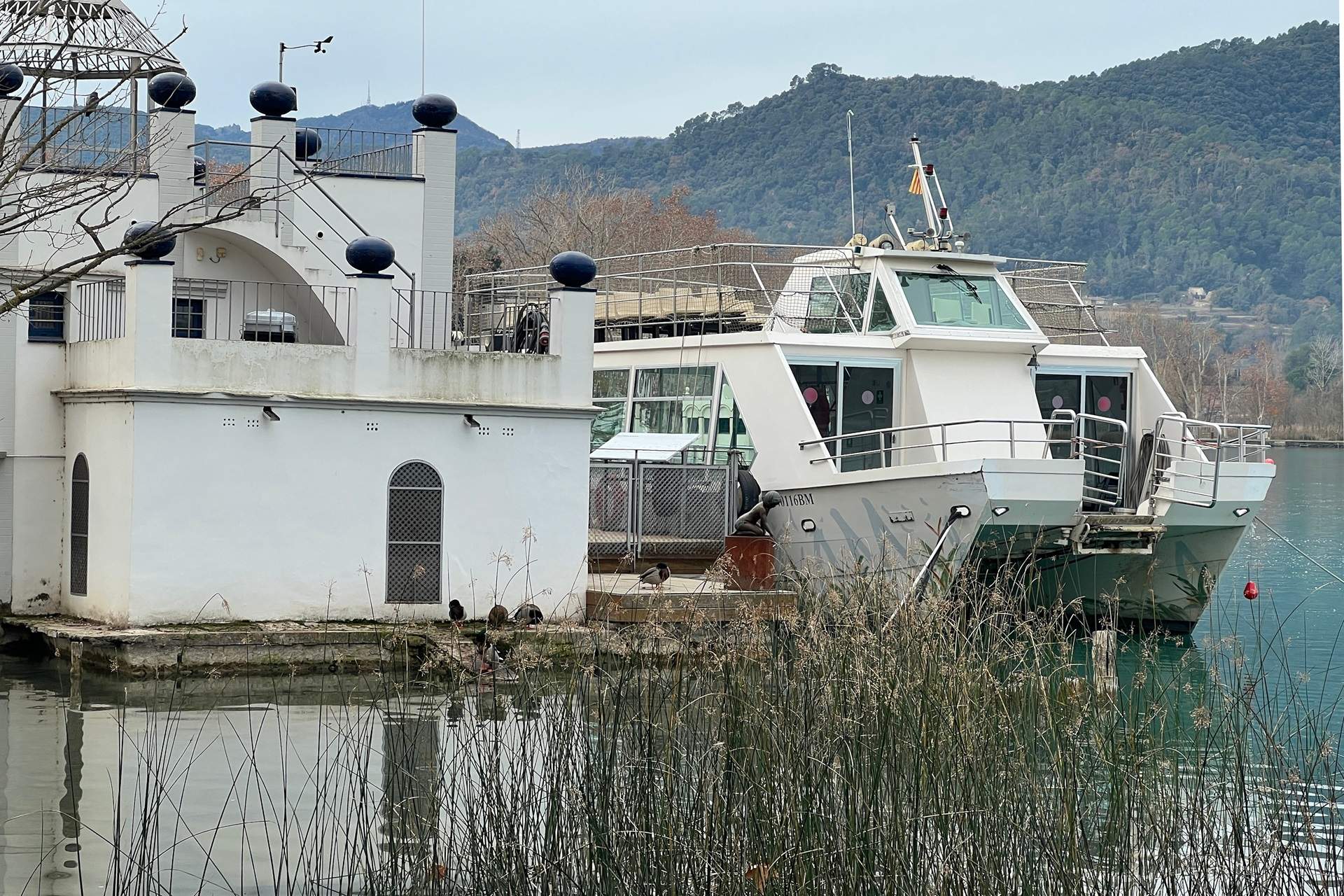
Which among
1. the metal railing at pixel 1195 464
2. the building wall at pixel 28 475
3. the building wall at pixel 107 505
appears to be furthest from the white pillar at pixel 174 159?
the metal railing at pixel 1195 464

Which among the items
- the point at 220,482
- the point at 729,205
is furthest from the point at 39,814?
the point at 729,205

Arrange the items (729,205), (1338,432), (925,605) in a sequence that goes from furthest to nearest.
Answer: (729,205) < (1338,432) < (925,605)

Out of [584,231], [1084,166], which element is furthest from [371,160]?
[1084,166]

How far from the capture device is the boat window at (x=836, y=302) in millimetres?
22812

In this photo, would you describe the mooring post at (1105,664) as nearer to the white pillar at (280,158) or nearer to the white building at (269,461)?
the white building at (269,461)

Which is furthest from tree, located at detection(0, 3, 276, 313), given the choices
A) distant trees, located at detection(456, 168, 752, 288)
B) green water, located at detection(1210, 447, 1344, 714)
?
distant trees, located at detection(456, 168, 752, 288)

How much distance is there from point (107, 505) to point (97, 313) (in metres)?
2.71

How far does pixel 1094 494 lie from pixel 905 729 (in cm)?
1487

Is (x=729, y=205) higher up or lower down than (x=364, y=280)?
higher up

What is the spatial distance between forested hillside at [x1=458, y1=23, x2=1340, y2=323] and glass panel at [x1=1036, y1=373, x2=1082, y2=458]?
118383 millimetres

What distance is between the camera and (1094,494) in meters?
22.9

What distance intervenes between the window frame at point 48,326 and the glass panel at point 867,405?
9052mm

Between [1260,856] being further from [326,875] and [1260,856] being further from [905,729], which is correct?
[326,875]

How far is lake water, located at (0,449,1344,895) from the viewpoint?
9055 millimetres
